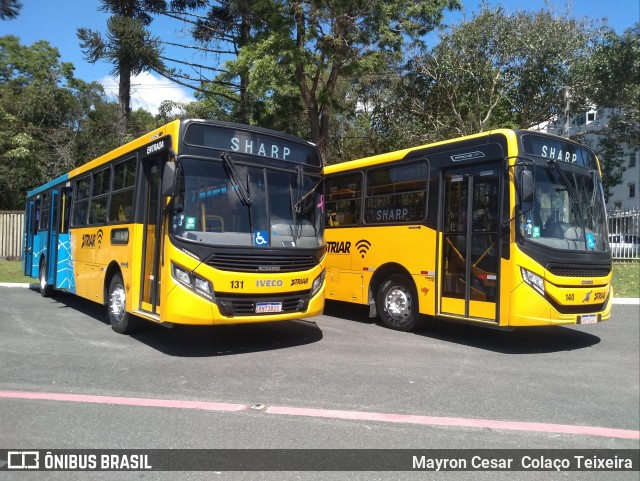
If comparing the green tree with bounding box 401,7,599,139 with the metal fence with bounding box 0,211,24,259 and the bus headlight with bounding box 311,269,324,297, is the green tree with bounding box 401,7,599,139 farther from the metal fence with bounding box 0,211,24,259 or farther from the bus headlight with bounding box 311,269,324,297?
the metal fence with bounding box 0,211,24,259

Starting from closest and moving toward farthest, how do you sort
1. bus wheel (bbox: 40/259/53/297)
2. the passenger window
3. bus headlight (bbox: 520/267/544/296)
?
bus headlight (bbox: 520/267/544/296)
the passenger window
bus wheel (bbox: 40/259/53/297)

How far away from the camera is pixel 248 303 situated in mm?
6809

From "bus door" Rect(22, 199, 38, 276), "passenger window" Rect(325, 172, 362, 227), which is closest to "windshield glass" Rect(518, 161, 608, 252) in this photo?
"passenger window" Rect(325, 172, 362, 227)

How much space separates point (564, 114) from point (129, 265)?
1701 centimetres

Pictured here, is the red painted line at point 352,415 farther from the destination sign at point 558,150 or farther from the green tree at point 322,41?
the green tree at point 322,41

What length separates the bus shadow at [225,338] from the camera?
7320 millimetres

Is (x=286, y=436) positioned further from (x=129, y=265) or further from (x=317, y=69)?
(x=317, y=69)

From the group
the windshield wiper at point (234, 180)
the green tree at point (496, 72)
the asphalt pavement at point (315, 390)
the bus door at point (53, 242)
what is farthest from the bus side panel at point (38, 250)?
the green tree at point (496, 72)

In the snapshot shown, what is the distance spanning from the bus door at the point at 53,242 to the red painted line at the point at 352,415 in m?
7.45

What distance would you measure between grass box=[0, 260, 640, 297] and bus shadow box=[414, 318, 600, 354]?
5.35 m

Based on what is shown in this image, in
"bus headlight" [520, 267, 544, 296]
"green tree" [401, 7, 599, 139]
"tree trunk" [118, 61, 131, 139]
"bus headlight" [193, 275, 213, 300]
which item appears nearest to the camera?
"bus headlight" [193, 275, 213, 300]

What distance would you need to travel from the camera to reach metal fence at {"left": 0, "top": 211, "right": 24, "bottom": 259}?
22.5m

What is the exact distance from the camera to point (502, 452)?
3.95 meters

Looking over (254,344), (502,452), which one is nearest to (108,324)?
(254,344)
